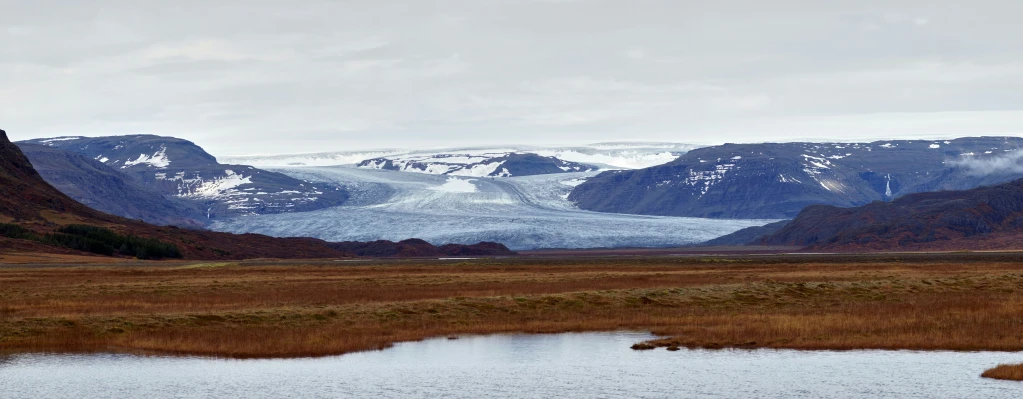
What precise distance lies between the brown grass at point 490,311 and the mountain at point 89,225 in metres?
64.1

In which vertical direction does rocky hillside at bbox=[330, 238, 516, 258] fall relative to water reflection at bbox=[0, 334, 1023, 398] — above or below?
below

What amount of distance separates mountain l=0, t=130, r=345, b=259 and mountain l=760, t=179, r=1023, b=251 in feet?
253

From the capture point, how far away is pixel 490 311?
47500 millimetres

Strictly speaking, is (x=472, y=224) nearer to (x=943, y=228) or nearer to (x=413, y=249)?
(x=413, y=249)

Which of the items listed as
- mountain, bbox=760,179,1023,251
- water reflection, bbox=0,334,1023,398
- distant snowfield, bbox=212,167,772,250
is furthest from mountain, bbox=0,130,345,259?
water reflection, bbox=0,334,1023,398

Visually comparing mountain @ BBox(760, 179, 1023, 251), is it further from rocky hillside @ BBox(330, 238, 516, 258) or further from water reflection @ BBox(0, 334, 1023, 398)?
water reflection @ BBox(0, 334, 1023, 398)

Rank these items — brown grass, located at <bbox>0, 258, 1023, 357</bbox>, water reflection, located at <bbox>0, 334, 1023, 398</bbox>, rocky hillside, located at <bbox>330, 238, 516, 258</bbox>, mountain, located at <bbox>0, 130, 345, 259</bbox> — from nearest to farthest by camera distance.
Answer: water reflection, located at <bbox>0, 334, 1023, 398</bbox>
brown grass, located at <bbox>0, 258, 1023, 357</bbox>
mountain, located at <bbox>0, 130, 345, 259</bbox>
rocky hillside, located at <bbox>330, 238, 516, 258</bbox>

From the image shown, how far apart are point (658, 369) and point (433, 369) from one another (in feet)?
19.3

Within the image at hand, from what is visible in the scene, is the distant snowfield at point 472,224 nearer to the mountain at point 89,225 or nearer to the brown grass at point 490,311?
the mountain at point 89,225

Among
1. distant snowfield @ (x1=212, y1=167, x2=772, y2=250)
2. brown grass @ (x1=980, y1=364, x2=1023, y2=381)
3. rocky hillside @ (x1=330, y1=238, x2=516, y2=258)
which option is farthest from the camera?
distant snowfield @ (x1=212, y1=167, x2=772, y2=250)

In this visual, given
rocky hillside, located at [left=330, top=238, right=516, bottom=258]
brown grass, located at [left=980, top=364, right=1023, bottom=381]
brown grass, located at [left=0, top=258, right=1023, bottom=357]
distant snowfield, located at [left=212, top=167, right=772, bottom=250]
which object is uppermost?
brown grass, located at [left=980, top=364, right=1023, bottom=381]

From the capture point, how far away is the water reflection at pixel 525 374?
28.2 m

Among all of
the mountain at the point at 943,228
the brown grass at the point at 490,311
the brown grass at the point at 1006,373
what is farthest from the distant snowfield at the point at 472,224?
the brown grass at the point at 1006,373

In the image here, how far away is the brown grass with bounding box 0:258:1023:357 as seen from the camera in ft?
122
